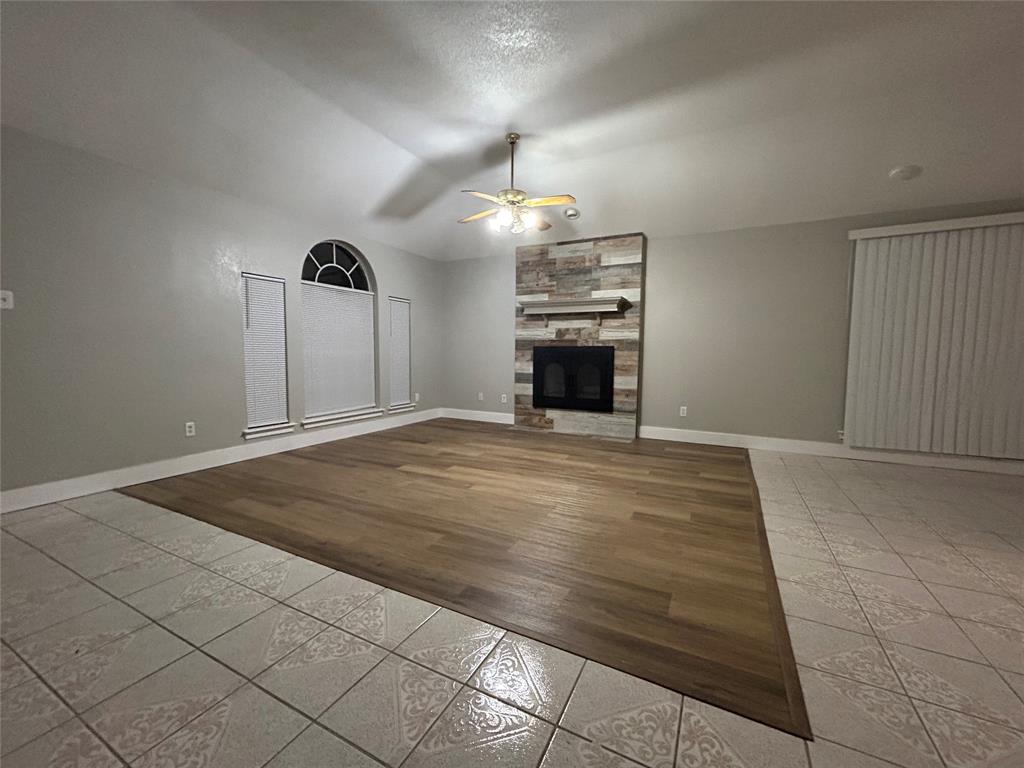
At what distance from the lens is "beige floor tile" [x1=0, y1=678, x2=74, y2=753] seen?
44.4 inches

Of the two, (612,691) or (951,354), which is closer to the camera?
(612,691)

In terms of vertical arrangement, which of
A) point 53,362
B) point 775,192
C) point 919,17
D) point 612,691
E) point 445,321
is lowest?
point 612,691

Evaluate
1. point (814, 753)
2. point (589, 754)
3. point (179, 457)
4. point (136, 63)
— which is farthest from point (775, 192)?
point (179, 457)

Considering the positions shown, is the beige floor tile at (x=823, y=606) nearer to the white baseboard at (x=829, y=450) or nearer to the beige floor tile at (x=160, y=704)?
the beige floor tile at (x=160, y=704)

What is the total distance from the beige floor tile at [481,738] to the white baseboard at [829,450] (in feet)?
14.7

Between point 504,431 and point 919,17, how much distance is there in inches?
202

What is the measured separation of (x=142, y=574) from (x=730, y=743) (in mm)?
2643

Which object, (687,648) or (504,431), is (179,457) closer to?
(504,431)

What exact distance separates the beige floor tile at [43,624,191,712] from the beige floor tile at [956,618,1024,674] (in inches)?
119

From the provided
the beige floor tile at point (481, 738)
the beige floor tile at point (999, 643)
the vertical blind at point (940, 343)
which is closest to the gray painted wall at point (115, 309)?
the beige floor tile at point (481, 738)

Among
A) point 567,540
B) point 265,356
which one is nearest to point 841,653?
point 567,540

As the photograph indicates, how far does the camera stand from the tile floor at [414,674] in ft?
3.65

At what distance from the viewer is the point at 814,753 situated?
3.60 ft

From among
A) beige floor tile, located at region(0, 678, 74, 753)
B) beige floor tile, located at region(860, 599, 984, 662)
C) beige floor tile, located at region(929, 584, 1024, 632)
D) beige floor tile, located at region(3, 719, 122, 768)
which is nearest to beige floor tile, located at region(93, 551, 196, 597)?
beige floor tile, located at region(0, 678, 74, 753)
